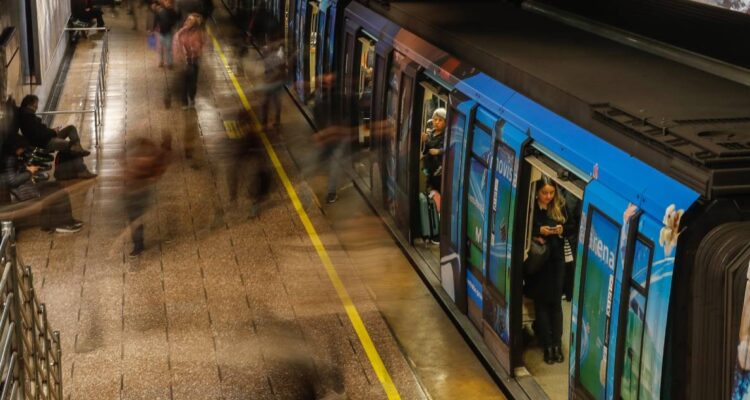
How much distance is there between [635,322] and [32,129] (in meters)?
12.1

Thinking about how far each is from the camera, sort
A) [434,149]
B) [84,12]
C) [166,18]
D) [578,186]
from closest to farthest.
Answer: [578,186] → [434,149] → [166,18] → [84,12]

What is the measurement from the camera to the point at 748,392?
6.47m

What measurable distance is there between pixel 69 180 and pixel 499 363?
30.3ft

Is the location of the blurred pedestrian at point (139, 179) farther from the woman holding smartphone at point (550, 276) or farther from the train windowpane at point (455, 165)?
the woman holding smartphone at point (550, 276)

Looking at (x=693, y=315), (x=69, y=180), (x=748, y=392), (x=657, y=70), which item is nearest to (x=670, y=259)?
(x=693, y=315)

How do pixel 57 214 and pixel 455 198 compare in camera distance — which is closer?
pixel 455 198

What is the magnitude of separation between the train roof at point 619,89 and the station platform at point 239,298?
9.71 ft

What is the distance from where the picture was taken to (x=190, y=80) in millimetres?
23812

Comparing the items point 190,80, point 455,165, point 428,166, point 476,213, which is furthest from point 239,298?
point 190,80

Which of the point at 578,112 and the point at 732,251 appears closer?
the point at 732,251

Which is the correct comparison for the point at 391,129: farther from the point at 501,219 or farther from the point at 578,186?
the point at 578,186

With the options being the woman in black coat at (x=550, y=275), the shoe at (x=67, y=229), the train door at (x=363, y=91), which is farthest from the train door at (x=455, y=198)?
the shoe at (x=67, y=229)

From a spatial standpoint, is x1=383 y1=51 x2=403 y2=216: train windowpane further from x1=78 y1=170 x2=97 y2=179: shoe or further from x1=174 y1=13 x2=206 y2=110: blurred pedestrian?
A: x1=174 y1=13 x2=206 y2=110: blurred pedestrian

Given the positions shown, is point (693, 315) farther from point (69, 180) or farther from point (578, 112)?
point (69, 180)
